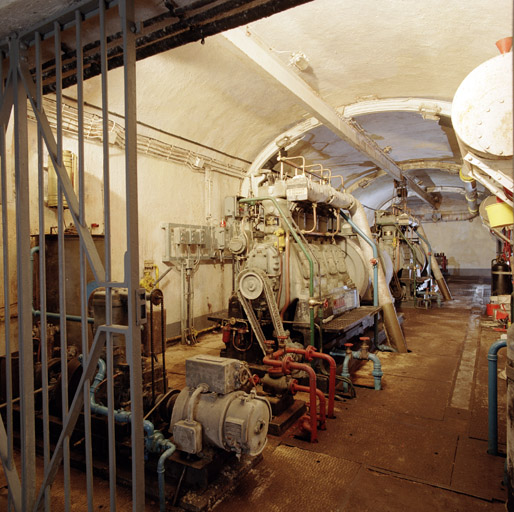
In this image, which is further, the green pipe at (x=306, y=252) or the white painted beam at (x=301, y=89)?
the green pipe at (x=306, y=252)

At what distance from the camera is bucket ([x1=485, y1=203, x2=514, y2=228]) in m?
2.78

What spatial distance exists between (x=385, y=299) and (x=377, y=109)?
3591mm

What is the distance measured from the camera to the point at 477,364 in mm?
6109

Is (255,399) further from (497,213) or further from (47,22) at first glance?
(47,22)

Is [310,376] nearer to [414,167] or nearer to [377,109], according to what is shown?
[377,109]

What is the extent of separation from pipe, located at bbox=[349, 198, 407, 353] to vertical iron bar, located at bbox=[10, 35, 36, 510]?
6.00 metres

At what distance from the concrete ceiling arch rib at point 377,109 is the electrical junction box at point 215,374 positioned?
6.04 meters

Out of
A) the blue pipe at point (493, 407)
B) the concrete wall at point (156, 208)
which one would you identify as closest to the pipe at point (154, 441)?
the concrete wall at point (156, 208)

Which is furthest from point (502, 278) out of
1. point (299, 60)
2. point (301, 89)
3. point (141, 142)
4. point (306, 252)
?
point (141, 142)

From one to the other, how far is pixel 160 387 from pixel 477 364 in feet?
16.3

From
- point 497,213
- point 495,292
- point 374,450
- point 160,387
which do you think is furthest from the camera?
point 495,292

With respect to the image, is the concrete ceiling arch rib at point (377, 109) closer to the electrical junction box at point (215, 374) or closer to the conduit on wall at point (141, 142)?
the conduit on wall at point (141, 142)

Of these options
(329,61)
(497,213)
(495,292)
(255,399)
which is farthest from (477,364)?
(495,292)

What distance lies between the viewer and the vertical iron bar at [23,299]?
2162 millimetres
